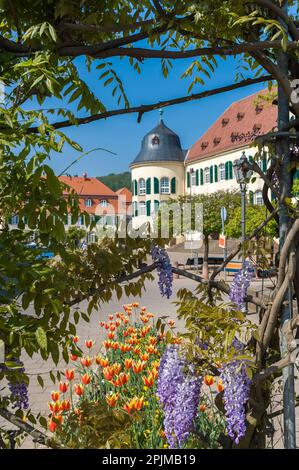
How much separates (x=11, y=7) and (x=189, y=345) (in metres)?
1.45

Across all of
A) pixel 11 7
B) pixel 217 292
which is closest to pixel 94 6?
pixel 11 7

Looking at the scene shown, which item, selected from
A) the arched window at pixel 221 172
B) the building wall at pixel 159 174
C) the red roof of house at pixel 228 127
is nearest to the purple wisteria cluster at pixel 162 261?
the red roof of house at pixel 228 127

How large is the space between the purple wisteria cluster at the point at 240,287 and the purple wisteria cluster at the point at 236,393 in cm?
23

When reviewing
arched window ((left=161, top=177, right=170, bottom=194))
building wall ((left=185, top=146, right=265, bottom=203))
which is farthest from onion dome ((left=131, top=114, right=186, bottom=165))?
building wall ((left=185, top=146, right=265, bottom=203))

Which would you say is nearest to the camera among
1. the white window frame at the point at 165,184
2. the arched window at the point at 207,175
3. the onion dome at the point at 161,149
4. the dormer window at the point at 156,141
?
the arched window at the point at 207,175

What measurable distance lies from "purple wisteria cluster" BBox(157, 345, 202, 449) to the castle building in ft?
111

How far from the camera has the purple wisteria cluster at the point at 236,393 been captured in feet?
5.59

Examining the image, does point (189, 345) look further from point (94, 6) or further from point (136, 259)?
point (94, 6)

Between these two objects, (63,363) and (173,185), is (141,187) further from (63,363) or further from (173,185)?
(63,363)

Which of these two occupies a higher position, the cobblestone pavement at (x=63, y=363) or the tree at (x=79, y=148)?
the tree at (x=79, y=148)

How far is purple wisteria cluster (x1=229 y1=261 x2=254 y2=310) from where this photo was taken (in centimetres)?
194

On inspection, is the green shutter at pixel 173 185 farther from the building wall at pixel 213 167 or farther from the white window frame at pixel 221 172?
the white window frame at pixel 221 172

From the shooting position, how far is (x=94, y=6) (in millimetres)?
1922

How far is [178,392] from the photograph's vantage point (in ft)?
6.04
